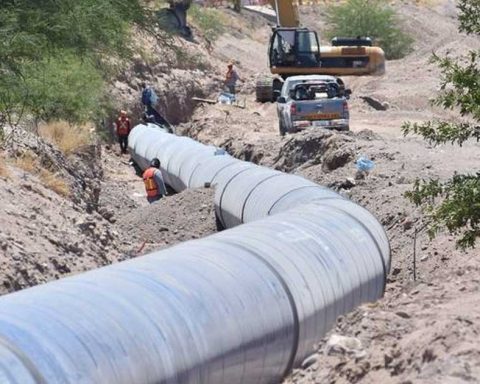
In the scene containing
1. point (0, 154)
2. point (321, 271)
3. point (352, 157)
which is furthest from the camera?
point (352, 157)

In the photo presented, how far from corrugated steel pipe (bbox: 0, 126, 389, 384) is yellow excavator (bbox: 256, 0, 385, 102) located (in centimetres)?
2853

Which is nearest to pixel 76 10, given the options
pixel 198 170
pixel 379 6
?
pixel 198 170

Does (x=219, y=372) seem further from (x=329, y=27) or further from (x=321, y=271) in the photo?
(x=329, y=27)

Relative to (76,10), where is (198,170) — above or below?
below

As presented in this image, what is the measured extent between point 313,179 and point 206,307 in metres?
15.2

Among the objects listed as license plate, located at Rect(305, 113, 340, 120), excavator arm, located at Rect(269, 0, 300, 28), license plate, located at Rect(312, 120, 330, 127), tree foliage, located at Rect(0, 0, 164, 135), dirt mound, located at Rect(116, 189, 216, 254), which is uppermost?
tree foliage, located at Rect(0, 0, 164, 135)

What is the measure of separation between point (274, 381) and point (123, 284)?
1829 millimetres

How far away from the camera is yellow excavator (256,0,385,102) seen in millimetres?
41562

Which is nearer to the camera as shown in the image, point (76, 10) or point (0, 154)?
point (76, 10)

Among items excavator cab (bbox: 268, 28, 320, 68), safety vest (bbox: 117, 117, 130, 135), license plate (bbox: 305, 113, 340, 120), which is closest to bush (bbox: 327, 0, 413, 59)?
excavator cab (bbox: 268, 28, 320, 68)

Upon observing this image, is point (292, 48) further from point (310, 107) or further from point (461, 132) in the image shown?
point (461, 132)

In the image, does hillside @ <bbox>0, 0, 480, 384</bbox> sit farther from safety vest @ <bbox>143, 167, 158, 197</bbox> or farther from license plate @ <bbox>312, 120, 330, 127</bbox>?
license plate @ <bbox>312, 120, 330, 127</bbox>

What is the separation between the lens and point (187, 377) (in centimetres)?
Result: 880

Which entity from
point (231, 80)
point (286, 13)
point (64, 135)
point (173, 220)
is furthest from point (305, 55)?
point (173, 220)
